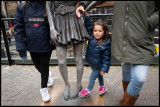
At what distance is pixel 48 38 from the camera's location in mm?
2059

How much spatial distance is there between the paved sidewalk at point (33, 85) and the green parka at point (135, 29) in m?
1.08

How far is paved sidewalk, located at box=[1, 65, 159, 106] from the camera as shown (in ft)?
8.02

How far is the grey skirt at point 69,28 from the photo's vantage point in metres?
1.89

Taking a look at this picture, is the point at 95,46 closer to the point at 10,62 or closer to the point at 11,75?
the point at 11,75

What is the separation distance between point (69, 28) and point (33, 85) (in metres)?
1.75

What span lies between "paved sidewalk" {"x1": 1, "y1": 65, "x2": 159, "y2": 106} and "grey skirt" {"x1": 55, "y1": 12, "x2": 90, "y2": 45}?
47.8 inches

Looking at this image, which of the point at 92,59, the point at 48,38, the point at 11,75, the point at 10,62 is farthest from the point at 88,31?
the point at 10,62

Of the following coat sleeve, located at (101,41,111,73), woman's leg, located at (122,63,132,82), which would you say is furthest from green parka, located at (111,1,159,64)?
woman's leg, located at (122,63,132,82)

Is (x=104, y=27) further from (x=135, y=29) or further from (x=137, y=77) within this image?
(x=137, y=77)

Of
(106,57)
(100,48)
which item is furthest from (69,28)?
(106,57)

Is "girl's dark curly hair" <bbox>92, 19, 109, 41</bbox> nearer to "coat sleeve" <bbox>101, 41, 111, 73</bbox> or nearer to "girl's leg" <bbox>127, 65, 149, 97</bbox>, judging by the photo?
"coat sleeve" <bbox>101, 41, 111, 73</bbox>

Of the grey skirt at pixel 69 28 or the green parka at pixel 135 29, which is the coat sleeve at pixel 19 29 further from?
the green parka at pixel 135 29

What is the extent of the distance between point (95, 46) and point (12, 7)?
21.2ft

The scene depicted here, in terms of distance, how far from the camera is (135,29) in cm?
153
